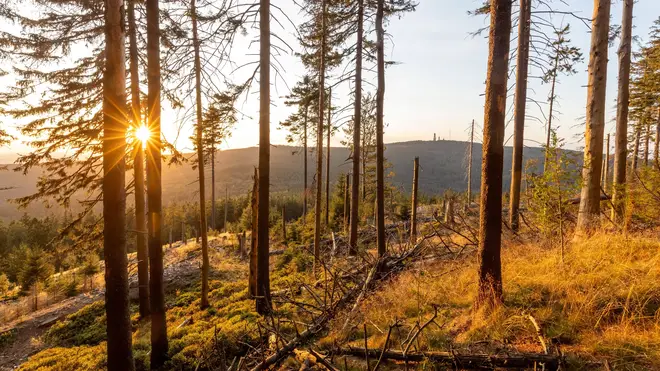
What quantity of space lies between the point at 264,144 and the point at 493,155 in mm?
5671

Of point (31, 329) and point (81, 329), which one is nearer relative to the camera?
point (81, 329)

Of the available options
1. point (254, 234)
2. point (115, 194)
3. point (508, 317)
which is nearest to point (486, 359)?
point (508, 317)

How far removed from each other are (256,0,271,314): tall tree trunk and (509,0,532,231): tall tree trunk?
7826mm

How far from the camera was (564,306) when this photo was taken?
367 centimetres

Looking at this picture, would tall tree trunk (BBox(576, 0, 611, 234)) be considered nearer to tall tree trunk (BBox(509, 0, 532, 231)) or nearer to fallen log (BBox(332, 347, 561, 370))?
tall tree trunk (BBox(509, 0, 532, 231))

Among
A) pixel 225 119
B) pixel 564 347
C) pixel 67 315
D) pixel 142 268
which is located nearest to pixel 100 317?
pixel 67 315

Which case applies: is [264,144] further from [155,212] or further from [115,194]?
[115,194]

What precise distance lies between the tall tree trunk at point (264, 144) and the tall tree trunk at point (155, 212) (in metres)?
2.38

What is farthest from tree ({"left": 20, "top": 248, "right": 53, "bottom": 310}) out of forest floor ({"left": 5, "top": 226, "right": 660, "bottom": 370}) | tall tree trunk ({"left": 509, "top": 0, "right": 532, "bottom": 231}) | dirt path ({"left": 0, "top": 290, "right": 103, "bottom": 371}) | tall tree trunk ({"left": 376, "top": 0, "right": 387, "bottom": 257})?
tall tree trunk ({"left": 509, "top": 0, "right": 532, "bottom": 231})

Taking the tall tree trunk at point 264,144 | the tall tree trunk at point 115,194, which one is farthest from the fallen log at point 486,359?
the tall tree trunk at point 264,144

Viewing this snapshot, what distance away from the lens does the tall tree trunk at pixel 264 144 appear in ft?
24.7

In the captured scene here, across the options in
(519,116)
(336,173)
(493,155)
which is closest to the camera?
(493,155)

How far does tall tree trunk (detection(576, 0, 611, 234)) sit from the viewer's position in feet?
19.6

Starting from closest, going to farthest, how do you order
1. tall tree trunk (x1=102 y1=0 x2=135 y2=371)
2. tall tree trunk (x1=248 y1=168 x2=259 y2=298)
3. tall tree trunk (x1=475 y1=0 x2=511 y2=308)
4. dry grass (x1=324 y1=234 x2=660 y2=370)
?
1. dry grass (x1=324 y1=234 x2=660 y2=370)
2. tall tree trunk (x1=475 y1=0 x2=511 y2=308)
3. tall tree trunk (x1=102 y1=0 x2=135 y2=371)
4. tall tree trunk (x1=248 y1=168 x2=259 y2=298)
